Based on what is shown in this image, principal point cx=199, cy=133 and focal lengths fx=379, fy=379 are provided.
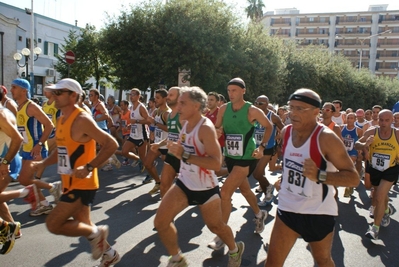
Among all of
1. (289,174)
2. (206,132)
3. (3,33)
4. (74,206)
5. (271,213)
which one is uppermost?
(3,33)

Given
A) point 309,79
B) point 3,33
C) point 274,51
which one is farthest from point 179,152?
point 3,33


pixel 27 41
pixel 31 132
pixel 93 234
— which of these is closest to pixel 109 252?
pixel 93 234

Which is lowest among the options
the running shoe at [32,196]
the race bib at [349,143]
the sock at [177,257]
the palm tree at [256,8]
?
the sock at [177,257]

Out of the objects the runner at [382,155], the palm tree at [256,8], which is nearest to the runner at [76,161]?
the runner at [382,155]

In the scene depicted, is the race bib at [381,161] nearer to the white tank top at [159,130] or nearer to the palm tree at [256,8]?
the white tank top at [159,130]

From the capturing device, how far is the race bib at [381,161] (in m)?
5.59

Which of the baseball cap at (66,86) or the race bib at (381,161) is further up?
the baseball cap at (66,86)

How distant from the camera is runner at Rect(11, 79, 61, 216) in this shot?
5445mm

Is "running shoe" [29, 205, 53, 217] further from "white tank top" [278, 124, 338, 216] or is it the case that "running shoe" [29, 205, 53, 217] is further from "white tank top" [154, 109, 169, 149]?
"white tank top" [278, 124, 338, 216]

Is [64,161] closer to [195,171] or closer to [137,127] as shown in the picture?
[195,171]

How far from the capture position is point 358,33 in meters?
89.4

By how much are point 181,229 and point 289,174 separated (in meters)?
2.79

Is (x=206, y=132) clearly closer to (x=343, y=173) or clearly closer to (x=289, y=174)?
(x=289, y=174)

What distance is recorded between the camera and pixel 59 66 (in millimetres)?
32188
